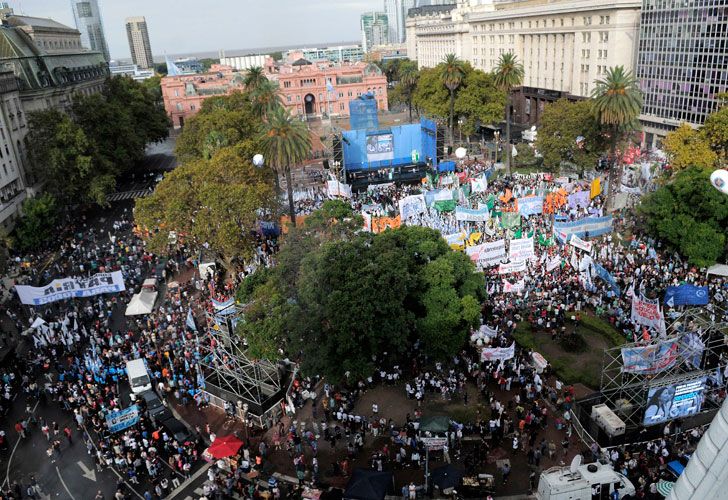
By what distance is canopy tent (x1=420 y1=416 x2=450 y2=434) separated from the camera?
82.8ft

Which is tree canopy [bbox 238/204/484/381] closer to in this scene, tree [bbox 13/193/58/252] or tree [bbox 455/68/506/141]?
tree [bbox 13/193/58/252]

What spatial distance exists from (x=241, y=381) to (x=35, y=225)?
33179 millimetres

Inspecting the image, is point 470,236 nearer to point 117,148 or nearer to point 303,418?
point 303,418

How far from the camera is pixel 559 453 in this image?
84.2 ft

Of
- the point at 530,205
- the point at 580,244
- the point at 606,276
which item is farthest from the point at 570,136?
the point at 606,276

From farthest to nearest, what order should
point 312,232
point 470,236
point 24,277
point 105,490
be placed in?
point 24,277 → point 470,236 → point 312,232 → point 105,490

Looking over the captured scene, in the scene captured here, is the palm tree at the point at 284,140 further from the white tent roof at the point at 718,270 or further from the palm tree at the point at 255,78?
the white tent roof at the point at 718,270

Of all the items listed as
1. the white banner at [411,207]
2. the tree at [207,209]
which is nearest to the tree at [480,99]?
the white banner at [411,207]

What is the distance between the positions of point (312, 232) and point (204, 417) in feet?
40.2

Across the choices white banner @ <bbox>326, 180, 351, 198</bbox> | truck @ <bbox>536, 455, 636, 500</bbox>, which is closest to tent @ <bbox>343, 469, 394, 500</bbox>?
truck @ <bbox>536, 455, 636, 500</bbox>

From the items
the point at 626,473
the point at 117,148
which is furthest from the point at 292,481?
the point at 117,148

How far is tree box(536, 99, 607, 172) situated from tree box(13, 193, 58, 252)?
167 ft

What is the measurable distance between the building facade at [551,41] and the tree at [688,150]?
97.0 ft

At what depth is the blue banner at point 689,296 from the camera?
3191cm
